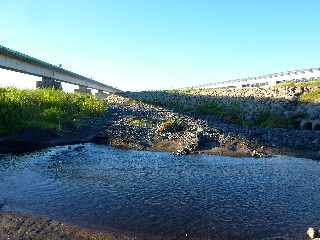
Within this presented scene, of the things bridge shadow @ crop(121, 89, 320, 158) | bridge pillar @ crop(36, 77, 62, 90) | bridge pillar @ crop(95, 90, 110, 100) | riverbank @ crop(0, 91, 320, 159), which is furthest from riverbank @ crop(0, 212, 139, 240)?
bridge pillar @ crop(95, 90, 110, 100)

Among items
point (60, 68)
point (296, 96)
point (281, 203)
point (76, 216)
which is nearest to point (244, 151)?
point (281, 203)

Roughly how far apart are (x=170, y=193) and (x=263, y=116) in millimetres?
32257

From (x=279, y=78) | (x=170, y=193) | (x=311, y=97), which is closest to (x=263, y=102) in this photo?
(x=311, y=97)

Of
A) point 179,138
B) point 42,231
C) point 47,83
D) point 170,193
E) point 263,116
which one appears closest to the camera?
point 42,231

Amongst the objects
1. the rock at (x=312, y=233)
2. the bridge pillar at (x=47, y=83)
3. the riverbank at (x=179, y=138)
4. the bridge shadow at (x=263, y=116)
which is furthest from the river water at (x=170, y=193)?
the bridge pillar at (x=47, y=83)

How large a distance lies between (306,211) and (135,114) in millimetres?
33943

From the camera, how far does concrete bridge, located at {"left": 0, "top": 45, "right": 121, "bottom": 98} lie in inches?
2579

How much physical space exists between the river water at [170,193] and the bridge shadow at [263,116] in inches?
316

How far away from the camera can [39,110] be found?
153ft

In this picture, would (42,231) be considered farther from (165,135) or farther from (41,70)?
(41,70)

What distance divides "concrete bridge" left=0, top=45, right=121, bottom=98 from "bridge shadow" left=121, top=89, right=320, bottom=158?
2156 cm

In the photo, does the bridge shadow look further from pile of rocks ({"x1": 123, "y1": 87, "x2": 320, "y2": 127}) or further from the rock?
the rock

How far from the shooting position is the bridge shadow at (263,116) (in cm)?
3925

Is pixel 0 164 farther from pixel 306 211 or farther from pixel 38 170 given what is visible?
pixel 306 211
